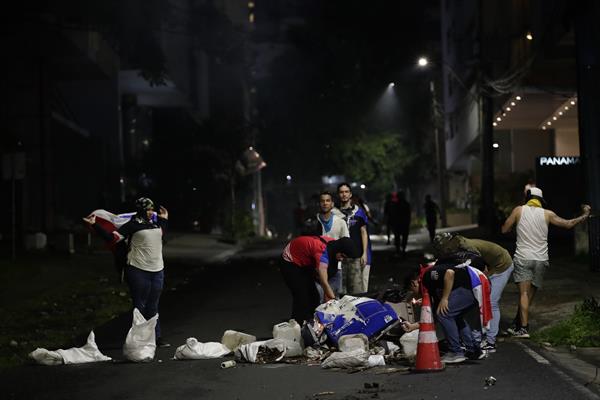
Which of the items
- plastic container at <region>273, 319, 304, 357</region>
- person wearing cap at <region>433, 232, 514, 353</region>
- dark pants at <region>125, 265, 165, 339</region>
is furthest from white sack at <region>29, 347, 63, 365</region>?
person wearing cap at <region>433, 232, 514, 353</region>

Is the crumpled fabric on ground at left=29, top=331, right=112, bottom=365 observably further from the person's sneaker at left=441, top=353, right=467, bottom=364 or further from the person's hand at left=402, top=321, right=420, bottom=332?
the person's sneaker at left=441, top=353, right=467, bottom=364

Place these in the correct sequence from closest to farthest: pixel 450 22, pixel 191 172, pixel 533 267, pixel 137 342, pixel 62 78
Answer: pixel 137 342 → pixel 533 267 → pixel 62 78 → pixel 191 172 → pixel 450 22

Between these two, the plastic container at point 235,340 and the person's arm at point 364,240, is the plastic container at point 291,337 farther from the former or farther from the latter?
the person's arm at point 364,240

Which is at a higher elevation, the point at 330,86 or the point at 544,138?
the point at 330,86

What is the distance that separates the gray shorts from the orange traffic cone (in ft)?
8.15

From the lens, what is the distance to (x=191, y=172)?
1778 inches

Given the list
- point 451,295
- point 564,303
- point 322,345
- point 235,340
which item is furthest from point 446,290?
point 564,303

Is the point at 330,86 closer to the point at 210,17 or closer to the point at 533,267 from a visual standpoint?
the point at 210,17

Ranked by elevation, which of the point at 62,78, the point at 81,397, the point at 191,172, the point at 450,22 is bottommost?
the point at 81,397

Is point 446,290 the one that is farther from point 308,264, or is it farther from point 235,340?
point 235,340

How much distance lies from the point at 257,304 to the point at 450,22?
39604mm

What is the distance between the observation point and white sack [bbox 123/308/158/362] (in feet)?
33.2

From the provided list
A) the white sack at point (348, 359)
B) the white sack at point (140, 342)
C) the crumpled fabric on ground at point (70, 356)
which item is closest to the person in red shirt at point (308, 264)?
the white sack at point (348, 359)

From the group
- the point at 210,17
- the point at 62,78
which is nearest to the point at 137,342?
the point at 210,17
